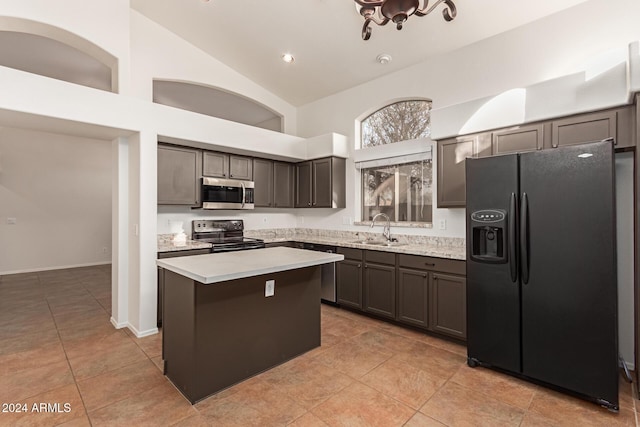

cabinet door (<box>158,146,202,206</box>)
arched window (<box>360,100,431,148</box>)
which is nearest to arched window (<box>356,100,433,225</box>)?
arched window (<box>360,100,431,148</box>)

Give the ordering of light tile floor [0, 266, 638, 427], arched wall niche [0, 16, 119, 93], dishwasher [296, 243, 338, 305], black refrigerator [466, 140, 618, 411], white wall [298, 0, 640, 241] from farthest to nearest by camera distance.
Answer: dishwasher [296, 243, 338, 305] < arched wall niche [0, 16, 119, 93] < white wall [298, 0, 640, 241] < black refrigerator [466, 140, 618, 411] < light tile floor [0, 266, 638, 427]

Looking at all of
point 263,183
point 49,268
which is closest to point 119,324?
point 263,183

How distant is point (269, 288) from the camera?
2.67 meters

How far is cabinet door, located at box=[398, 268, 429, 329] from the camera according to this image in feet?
11.1

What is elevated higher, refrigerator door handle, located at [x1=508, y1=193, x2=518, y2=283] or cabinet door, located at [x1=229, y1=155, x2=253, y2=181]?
cabinet door, located at [x1=229, y1=155, x2=253, y2=181]

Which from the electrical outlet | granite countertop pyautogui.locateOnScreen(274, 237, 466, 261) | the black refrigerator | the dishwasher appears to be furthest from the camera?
the dishwasher

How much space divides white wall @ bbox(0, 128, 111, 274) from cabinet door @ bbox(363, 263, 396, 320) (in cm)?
710

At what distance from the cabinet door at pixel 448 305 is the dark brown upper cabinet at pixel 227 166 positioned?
305cm

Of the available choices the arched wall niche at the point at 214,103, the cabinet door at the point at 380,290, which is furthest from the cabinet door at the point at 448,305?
the arched wall niche at the point at 214,103

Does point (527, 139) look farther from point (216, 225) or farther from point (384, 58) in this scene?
point (216, 225)

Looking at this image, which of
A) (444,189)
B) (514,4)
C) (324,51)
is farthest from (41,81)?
→ (514,4)

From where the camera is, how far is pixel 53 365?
2748 mm

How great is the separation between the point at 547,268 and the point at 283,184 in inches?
151

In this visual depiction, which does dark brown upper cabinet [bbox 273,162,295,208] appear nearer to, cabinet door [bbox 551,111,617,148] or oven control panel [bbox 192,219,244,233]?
oven control panel [bbox 192,219,244,233]
